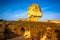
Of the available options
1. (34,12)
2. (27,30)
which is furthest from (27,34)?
(34,12)

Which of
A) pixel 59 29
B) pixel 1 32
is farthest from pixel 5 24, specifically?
pixel 59 29

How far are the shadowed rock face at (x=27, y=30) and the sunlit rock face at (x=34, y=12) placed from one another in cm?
640

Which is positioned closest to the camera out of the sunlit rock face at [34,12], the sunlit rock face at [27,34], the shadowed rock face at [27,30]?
the shadowed rock face at [27,30]

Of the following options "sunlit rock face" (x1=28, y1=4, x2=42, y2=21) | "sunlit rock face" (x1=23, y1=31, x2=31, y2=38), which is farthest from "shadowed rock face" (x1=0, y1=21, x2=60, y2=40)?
"sunlit rock face" (x1=28, y1=4, x2=42, y2=21)

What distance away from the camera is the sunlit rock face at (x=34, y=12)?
50.0ft

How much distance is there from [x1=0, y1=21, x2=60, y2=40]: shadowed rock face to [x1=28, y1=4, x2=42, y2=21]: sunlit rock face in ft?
21.0

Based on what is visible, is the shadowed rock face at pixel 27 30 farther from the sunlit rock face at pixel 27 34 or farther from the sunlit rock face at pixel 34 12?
the sunlit rock face at pixel 34 12

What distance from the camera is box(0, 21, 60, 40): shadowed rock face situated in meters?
7.06

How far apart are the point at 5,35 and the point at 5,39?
199mm

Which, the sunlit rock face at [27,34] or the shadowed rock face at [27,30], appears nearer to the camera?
the shadowed rock face at [27,30]

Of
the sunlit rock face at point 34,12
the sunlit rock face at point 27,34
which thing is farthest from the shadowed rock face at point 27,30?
the sunlit rock face at point 34,12

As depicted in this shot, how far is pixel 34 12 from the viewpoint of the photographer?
1562 centimetres

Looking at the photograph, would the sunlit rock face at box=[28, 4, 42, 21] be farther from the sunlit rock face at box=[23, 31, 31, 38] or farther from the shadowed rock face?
the sunlit rock face at box=[23, 31, 31, 38]

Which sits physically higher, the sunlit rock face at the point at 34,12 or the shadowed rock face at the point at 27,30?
the sunlit rock face at the point at 34,12
